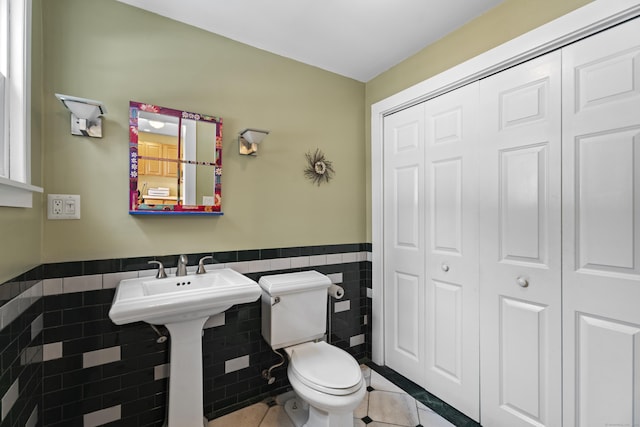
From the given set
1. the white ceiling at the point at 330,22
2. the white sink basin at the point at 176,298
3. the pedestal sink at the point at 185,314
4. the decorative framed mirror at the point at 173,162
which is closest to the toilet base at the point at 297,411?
the pedestal sink at the point at 185,314

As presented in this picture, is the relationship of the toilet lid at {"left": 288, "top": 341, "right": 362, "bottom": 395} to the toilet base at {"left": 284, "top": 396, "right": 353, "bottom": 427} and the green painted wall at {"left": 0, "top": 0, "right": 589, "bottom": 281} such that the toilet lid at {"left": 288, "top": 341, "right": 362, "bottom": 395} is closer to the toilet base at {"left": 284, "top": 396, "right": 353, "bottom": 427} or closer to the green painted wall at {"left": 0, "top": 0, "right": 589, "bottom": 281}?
the toilet base at {"left": 284, "top": 396, "right": 353, "bottom": 427}

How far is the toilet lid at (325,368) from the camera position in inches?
56.6

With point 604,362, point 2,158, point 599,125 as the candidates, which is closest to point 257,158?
point 2,158

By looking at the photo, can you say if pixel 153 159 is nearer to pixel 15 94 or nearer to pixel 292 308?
pixel 15 94

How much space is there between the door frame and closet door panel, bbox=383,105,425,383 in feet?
0.17

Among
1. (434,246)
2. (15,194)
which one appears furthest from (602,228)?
(15,194)

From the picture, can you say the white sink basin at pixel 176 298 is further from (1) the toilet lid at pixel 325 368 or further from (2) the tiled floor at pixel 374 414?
(2) the tiled floor at pixel 374 414

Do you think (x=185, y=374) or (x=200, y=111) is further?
(x=200, y=111)

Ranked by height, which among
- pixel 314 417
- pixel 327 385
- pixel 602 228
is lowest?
pixel 314 417

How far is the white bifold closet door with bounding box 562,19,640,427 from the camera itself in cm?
117

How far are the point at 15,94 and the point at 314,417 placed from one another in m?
1.99

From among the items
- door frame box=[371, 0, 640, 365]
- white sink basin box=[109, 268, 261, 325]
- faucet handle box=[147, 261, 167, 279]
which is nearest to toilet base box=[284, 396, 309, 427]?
door frame box=[371, 0, 640, 365]

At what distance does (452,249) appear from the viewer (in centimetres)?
182

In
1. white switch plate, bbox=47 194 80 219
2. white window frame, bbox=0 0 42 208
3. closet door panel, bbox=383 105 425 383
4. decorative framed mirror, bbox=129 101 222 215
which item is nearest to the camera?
white window frame, bbox=0 0 42 208
